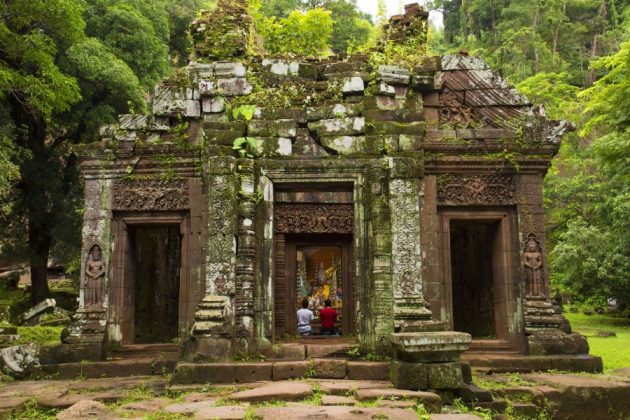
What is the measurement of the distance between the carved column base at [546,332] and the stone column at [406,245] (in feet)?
7.26

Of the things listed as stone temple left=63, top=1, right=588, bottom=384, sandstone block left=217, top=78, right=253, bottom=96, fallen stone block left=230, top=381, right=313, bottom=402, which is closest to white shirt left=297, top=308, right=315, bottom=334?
stone temple left=63, top=1, right=588, bottom=384

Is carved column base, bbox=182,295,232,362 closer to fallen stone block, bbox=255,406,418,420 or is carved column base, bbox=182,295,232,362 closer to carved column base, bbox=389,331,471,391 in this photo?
fallen stone block, bbox=255,406,418,420

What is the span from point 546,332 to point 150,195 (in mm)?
6995

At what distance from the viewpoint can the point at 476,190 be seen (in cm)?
970

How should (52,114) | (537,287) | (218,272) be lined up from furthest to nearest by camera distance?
(52,114), (537,287), (218,272)

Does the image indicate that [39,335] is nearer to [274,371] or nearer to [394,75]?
[274,371]

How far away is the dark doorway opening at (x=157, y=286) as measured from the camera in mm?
12758

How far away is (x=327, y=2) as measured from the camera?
35.8 meters

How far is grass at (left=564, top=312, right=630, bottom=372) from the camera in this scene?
430 inches

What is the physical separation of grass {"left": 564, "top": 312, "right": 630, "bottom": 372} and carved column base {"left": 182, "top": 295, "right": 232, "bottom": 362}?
6.05m

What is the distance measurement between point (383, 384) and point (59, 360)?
5.51 meters

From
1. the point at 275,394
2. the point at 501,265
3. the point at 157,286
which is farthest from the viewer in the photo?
the point at 157,286

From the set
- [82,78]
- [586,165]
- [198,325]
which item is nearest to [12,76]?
[82,78]

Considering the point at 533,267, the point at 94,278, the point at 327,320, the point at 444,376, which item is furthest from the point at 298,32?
the point at 444,376
